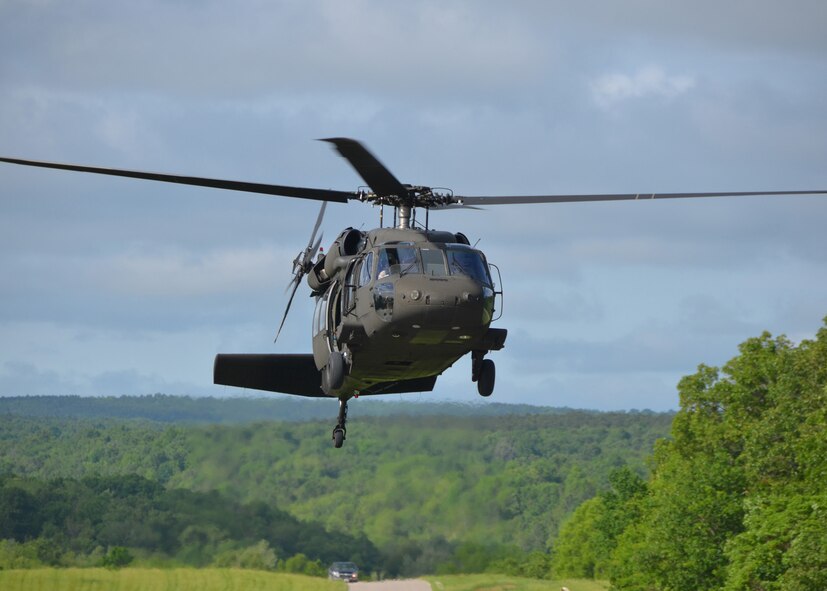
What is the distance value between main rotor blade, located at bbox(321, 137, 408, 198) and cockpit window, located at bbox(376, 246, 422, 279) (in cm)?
126

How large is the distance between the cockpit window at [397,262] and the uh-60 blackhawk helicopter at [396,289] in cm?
2

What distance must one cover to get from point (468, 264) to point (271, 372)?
29.7 feet

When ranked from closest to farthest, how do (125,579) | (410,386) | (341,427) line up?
1. (341,427)
2. (410,386)
3. (125,579)

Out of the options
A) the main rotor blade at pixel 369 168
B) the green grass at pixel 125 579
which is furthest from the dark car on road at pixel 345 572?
the main rotor blade at pixel 369 168

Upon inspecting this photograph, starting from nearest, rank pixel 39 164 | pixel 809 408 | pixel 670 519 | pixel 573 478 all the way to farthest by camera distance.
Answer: pixel 39 164 → pixel 809 408 → pixel 670 519 → pixel 573 478

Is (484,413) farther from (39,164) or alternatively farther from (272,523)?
(39,164)

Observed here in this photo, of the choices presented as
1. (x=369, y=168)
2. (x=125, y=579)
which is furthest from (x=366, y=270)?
(x=125, y=579)

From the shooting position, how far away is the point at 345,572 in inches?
4048

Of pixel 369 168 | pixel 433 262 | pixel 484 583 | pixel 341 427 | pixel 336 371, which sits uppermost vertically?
pixel 369 168

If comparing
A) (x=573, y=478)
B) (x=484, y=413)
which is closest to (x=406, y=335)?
(x=484, y=413)

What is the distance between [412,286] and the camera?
30.8m

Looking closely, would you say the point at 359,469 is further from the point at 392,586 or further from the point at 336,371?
the point at 336,371

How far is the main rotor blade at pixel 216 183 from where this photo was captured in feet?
99.4

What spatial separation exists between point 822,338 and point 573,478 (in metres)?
65.4
